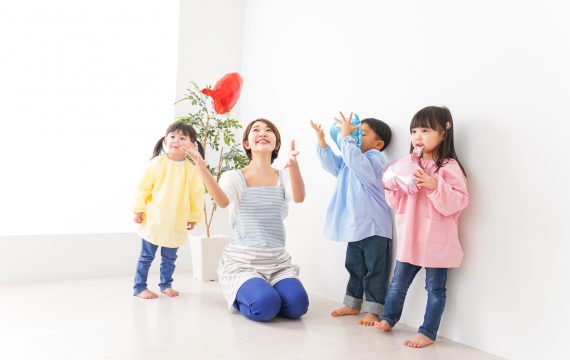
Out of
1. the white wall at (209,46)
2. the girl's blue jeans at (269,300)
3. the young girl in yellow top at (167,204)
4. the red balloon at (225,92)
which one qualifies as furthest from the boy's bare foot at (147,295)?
the red balloon at (225,92)

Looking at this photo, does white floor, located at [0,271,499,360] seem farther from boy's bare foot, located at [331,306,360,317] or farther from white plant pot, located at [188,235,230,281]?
white plant pot, located at [188,235,230,281]

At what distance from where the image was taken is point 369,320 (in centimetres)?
219

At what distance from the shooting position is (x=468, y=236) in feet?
6.54

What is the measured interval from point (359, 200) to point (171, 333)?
1.01 meters

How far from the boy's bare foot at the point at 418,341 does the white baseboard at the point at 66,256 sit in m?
1.88

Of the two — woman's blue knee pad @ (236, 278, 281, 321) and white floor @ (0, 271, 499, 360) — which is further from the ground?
woman's blue knee pad @ (236, 278, 281, 321)

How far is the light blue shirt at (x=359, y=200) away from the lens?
223 centimetres

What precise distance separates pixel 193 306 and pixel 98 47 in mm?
1801

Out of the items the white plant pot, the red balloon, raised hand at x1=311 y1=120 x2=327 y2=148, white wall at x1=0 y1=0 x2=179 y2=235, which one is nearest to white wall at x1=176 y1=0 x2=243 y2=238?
white wall at x1=0 y1=0 x2=179 y2=235

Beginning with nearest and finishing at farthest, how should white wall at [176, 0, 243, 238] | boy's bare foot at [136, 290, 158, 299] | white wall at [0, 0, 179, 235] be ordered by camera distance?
boy's bare foot at [136, 290, 158, 299], white wall at [0, 0, 179, 235], white wall at [176, 0, 243, 238]

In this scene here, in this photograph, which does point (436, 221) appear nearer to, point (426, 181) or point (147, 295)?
point (426, 181)

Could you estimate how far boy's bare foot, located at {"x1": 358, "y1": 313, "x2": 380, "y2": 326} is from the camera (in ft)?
7.17

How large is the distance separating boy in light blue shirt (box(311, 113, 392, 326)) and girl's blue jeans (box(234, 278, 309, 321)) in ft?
0.74

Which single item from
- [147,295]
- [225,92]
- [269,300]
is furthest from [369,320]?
[225,92]
